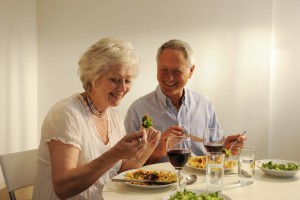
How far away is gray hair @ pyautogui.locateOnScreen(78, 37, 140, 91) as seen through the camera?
1627 millimetres

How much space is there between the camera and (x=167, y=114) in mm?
2422

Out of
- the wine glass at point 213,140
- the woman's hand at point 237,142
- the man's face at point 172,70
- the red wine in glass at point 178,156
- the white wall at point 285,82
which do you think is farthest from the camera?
the white wall at point 285,82

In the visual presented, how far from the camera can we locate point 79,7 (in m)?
3.77

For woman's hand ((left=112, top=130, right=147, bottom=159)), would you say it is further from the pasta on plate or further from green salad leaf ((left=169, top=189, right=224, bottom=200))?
green salad leaf ((left=169, top=189, right=224, bottom=200))

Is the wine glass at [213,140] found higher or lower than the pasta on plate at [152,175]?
higher

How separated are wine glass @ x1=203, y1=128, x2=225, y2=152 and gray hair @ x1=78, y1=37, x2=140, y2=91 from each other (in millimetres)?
491

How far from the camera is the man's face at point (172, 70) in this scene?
2330 millimetres

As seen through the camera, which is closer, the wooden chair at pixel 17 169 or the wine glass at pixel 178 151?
the wine glass at pixel 178 151

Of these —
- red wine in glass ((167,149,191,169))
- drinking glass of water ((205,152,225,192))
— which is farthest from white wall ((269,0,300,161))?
red wine in glass ((167,149,191,169))

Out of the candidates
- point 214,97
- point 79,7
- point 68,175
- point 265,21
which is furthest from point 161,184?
point 79,7

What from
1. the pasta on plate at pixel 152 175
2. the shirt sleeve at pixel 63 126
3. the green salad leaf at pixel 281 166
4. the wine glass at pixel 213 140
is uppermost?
the shirt sleeve at pixel 63 126

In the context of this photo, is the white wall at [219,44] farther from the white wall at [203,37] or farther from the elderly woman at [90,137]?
the elderly woman at [90,137]

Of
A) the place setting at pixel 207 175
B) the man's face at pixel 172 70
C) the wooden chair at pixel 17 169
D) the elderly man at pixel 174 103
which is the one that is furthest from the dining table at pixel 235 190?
the man's face at pixel 172 70

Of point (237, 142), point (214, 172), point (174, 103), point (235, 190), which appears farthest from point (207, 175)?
point (174, 103)
